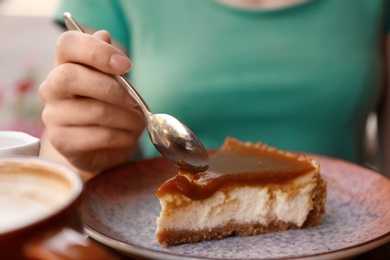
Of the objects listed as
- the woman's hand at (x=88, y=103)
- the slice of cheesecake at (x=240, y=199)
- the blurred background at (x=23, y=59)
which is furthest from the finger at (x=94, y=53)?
the blurred background at (x=23, y=59)

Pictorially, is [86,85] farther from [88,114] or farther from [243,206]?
[243,206]

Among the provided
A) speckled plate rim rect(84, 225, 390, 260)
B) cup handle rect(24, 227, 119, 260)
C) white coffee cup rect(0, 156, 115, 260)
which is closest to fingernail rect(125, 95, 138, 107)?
speckled plate rim rect(84, 225, 390, 260)

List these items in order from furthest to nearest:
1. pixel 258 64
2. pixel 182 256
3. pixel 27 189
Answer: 1. pixel 258 64
2. pixel 182 256
3. pixel 27 189

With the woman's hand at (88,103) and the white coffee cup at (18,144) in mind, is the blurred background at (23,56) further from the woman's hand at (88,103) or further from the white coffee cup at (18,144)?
the white coffee cup at (18,144)

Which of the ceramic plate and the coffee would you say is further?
the ceramic plate

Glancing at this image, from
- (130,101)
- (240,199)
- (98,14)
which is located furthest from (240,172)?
(98,14)

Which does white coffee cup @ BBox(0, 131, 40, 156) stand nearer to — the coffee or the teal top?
the coffee

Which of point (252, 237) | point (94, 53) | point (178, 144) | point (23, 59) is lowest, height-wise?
point (23, 59)
